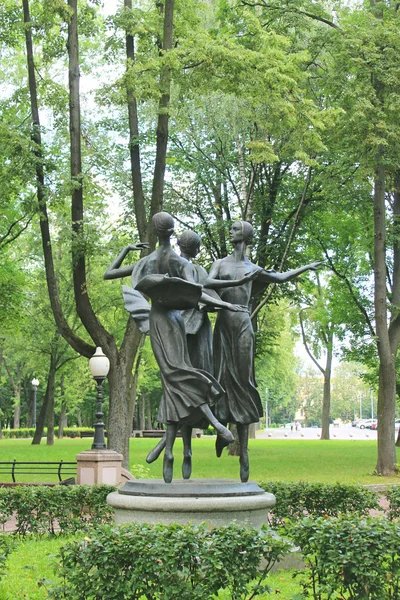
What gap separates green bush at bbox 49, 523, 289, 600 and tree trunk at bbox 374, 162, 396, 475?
1549 cm

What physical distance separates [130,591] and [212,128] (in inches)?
793

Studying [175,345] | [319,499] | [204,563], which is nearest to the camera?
[204,563]

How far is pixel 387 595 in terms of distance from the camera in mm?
5602

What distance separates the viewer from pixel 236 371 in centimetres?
891

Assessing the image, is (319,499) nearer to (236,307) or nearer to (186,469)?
(186,469)

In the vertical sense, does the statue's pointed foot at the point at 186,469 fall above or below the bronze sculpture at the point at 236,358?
below

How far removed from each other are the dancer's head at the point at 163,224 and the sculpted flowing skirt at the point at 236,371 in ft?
3.74

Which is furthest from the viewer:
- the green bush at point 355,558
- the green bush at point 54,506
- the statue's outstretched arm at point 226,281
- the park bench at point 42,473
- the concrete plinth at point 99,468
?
the park bench at point 42,473

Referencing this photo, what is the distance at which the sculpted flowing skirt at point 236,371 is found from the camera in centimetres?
885

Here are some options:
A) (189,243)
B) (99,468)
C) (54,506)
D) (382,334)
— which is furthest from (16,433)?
(189,243)

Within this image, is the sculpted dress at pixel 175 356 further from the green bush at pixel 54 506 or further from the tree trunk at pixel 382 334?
the tree trunk at pixel 382 334

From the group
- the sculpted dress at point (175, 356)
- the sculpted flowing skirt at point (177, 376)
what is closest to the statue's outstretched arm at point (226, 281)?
the sculpted dress at point (175, 356)

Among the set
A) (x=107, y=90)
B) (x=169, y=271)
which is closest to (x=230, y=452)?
(x=107, y=90)

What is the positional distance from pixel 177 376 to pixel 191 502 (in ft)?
4.51
